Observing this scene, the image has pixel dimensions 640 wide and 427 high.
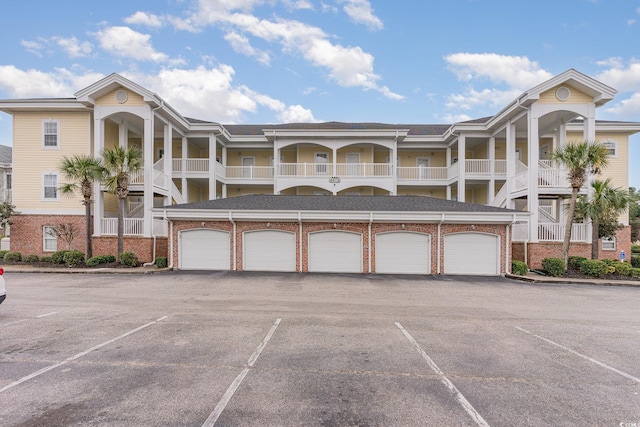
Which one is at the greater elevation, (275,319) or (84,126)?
(84,126)

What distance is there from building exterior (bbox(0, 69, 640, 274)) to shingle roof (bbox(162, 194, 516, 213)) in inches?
15.9

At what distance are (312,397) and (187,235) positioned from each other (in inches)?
533

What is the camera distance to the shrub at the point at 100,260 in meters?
16.0

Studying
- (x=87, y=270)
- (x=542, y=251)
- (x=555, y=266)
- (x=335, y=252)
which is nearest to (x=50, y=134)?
(x=87, y=270)

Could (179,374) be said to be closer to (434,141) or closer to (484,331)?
(484,331)

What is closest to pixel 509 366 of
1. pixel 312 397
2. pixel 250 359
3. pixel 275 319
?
pixel 312 397

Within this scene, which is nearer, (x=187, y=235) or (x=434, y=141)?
(x=187, y=235)

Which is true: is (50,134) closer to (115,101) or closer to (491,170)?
(115,101)

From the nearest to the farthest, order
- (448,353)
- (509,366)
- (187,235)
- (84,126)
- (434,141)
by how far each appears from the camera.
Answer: (509,366)
(448,353)
(187,235)
(84,126)
(434,141)

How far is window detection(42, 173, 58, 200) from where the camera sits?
754 inches

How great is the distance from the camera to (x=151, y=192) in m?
17.9

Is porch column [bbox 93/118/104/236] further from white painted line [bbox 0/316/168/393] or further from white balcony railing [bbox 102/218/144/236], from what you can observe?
white painted line [bbox 0/316/168/393]

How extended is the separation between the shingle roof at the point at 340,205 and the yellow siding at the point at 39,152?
30.1ft

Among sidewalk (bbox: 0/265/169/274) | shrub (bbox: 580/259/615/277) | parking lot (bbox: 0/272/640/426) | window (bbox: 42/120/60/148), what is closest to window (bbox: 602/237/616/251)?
shrub (bbox: 580/259/615/277)
